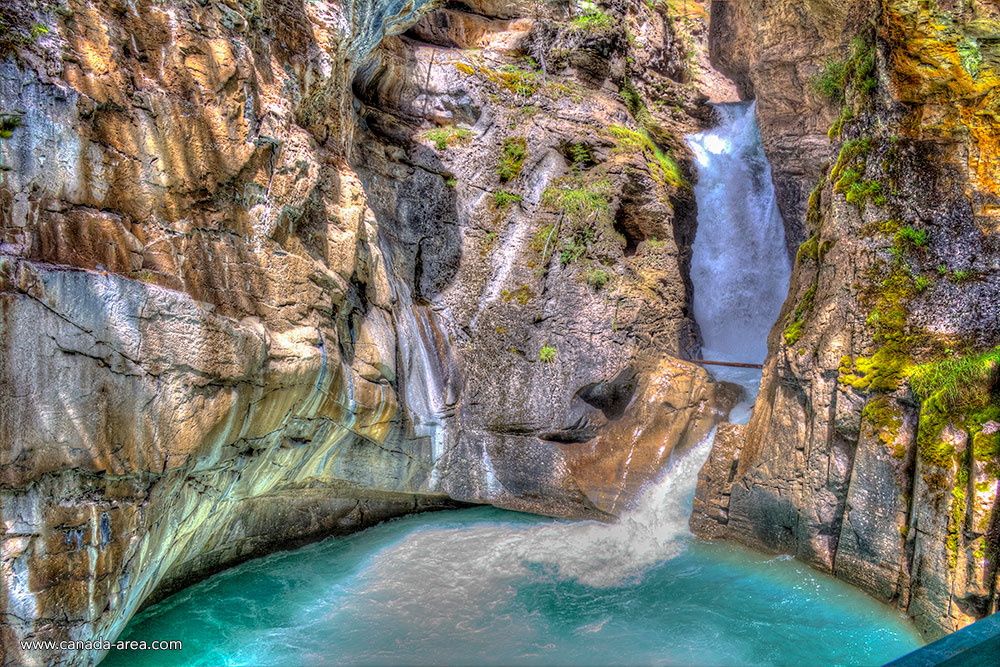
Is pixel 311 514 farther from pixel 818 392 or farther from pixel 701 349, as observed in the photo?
pixel 701 349

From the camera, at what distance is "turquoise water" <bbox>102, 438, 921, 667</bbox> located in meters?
5.07

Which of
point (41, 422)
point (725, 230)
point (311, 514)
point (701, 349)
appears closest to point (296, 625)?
point (311, 514)

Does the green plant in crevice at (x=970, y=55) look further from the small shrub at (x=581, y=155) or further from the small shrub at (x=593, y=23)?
the small shrub at (x=593, y=23)

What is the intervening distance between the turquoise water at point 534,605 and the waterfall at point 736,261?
18.7ft

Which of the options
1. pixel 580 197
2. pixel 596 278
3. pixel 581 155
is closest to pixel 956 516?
pixel 596 278

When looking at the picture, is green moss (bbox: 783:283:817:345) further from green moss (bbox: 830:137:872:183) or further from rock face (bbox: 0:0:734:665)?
rock face (bbox: 0:0:734:665)

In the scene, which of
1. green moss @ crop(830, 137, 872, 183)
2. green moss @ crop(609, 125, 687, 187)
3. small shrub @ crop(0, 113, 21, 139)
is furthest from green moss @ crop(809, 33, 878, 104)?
small shrub @ crop(0, 113, 21, 139)

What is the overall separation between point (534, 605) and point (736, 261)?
29.8 ft

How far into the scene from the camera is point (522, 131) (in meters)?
9.07

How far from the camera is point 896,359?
5.72 metres

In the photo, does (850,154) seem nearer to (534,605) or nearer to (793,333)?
(793,333)

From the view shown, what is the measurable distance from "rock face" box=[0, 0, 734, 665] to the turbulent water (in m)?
0.45

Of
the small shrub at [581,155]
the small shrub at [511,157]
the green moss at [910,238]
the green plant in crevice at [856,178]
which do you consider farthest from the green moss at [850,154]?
the small shrub at [511,157]

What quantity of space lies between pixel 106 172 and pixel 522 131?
239 inches
